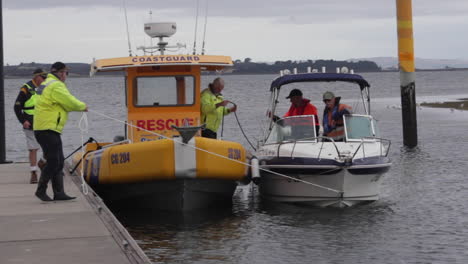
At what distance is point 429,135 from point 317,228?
21.0 metres

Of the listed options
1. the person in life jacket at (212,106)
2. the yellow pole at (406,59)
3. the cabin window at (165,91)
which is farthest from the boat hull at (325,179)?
the yellow pole at (406,59)

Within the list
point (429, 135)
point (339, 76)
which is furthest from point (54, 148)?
point (429, 135)

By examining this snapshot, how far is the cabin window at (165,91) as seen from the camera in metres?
16.0

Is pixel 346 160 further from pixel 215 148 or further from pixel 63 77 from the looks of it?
pixel 63 77

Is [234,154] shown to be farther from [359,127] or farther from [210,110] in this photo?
[359,127]

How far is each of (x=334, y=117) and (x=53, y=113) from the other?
5.80 metres

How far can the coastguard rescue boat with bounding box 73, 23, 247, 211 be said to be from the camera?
13.7 meters

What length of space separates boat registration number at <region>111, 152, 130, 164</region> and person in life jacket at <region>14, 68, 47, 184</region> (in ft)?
4.54

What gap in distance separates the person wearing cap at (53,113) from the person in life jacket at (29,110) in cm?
268

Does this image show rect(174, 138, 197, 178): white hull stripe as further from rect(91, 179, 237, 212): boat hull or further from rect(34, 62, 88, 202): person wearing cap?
rect(34, 62, 88, 202): person wearing cap

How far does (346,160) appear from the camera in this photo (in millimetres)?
14539

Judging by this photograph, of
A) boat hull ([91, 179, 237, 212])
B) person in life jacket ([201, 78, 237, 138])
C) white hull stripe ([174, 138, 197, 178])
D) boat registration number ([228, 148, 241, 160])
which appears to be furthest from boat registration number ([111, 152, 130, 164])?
person in life jacket ([201, 78, 237, 138])

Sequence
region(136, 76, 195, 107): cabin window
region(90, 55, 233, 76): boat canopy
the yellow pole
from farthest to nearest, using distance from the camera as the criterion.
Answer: the yellow pole, region(136, 76, 195, 107): cabin window, region(90, 55, 233, 76): boat canopy

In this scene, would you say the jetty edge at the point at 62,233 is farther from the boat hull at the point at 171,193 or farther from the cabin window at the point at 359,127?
the cabin window at the point at 359,127
